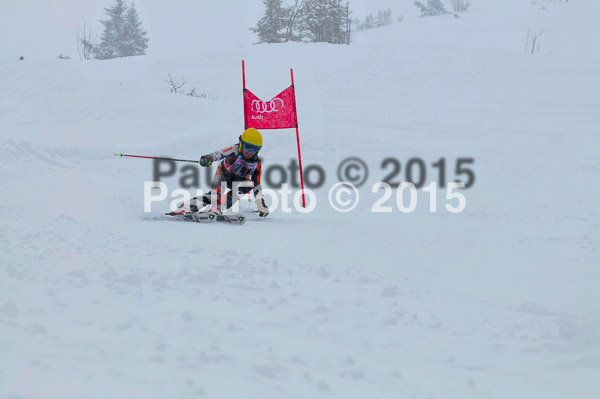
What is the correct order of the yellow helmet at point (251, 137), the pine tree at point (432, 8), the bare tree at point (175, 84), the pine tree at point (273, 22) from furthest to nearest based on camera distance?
the pine tree at point (432, 8) → the pine tree at point (273, 22) → the bare tree at point (175, 84) → the yellow helmet at point (251, 137)

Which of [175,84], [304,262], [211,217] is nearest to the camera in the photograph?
[304,262]

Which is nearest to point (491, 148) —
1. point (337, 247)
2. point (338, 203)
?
point (338, 203)

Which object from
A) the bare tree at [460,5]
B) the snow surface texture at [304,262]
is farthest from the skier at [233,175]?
the bare tree at [460,5]

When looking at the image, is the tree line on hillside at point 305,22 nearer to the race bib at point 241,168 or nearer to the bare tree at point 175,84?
the bare tree at point 175,84

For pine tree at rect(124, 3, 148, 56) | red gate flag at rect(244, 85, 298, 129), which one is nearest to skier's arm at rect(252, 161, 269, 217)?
red gate flag at rect(244, 85, 298, 129)

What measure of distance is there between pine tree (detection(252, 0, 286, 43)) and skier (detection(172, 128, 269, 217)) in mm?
25359

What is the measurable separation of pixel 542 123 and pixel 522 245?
8.28 metres

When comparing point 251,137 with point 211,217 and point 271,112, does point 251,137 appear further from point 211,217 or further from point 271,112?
point 271,112

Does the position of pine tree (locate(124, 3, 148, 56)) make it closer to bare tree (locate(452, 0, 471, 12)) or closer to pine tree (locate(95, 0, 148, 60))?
pine tree (locate(95, 0, 148, 60))

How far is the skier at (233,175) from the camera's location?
6.87 m

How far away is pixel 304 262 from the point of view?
4648 mm

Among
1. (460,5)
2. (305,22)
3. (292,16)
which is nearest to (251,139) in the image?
(305,22)

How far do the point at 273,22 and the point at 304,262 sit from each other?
1139 inches

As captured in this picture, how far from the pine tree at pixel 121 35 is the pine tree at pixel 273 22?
9720 millimetres
